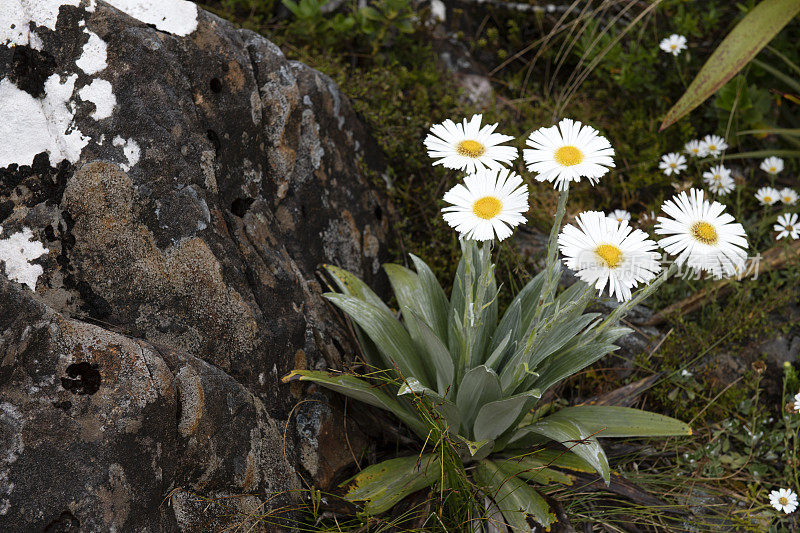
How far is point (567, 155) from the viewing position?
5.48 ft

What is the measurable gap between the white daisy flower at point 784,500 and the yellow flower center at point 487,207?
1743mm

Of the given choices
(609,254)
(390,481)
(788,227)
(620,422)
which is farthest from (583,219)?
(788,227)

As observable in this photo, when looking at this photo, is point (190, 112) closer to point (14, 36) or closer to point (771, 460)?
point (14, 36)

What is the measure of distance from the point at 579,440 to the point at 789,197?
2.20 meters

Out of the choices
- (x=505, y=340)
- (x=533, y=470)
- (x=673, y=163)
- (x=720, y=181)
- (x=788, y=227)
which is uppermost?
(x=673, y=163)

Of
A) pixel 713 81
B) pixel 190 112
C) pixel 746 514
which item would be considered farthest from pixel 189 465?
pixel 713 81

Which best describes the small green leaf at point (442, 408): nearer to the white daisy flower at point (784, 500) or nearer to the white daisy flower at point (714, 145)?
the white daisy flower at point (784, 500)

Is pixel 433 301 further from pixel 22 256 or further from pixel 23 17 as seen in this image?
pixel 23 17

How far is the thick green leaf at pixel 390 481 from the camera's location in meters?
2.10

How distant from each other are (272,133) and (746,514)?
8.32 feet

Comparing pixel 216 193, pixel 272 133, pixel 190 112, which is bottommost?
pixel 216 193

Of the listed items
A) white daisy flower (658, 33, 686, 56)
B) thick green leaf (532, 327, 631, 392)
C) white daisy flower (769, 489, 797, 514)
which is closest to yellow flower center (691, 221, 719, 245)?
thick green leaf (532, 327, 631, 392)

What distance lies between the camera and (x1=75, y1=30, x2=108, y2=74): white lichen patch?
2.01 m

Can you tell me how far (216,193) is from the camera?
2203 mm
